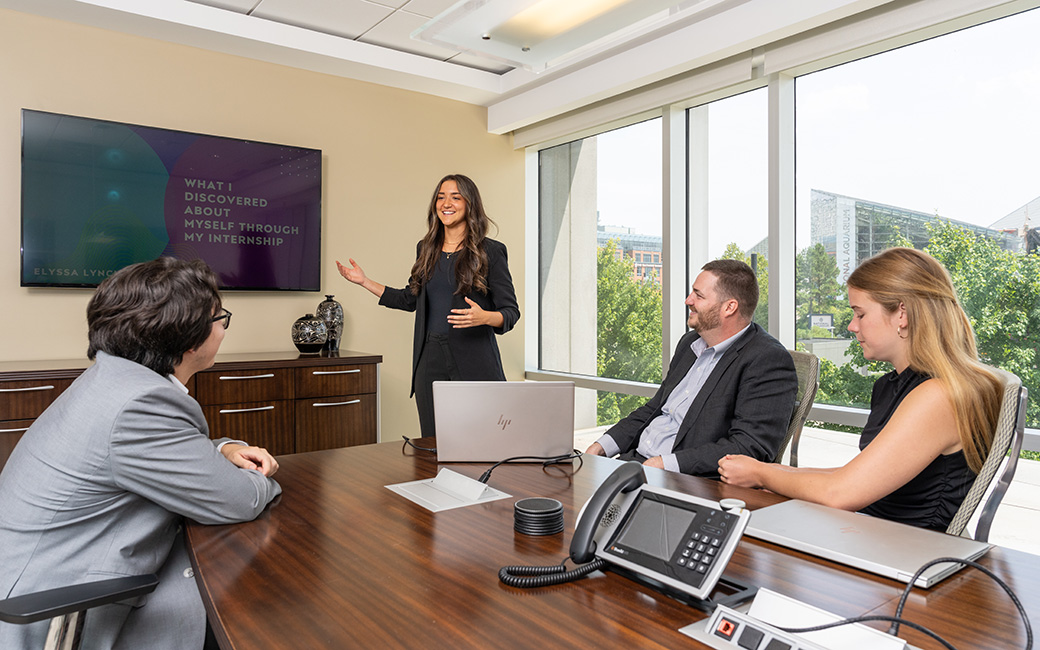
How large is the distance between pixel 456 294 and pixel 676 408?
1.11 m

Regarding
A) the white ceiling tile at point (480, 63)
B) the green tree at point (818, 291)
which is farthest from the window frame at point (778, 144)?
the white ceiling tile at point (480, 63)

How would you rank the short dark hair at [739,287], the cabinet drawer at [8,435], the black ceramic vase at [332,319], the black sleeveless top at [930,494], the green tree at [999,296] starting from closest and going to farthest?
1. the black sleeveless top at [930,494]
2. the short dark hair at [739,287]
3. the green tree at [999,296]
4. the cabinet drawer at [8,435]
5. the black ceramic vase at [332,319]

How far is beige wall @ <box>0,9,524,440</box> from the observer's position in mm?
3500

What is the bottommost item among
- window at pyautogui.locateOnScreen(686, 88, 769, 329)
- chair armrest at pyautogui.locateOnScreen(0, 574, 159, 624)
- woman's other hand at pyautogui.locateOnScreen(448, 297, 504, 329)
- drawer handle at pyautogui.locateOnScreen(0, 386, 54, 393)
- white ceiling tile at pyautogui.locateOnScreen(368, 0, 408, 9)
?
chair armrest at pyautogui.locateOnScreen(0, 574, 159, 624)

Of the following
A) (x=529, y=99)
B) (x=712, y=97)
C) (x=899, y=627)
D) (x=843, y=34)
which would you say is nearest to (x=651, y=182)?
(x=712, y=97)

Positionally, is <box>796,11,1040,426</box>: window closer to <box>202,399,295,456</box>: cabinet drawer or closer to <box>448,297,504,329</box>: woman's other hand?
<box>448,297,504,329</box>: woman's other hand

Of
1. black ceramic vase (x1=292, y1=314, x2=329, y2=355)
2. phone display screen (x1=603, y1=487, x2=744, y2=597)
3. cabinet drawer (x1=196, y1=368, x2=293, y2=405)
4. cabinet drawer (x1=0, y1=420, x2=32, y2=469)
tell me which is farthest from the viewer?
black ceramic vase (x1=292, y1=314, x2=329, y2=355)

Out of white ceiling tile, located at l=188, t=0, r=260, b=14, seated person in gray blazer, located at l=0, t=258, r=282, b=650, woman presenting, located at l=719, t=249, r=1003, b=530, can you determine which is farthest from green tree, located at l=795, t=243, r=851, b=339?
white ceiling tile, located at l=188, t=0, r=260, b=14

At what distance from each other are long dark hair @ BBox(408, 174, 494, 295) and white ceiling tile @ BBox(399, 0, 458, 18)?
3.73 ft

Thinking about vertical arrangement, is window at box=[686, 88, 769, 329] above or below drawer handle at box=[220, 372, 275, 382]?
above

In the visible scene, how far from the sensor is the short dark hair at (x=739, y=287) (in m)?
2.39

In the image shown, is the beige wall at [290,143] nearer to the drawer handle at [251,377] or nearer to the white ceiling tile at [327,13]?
the white ceiling tile at [327,13]

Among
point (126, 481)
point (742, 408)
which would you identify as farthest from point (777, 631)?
point (742, 408)

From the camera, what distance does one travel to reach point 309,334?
156 inches
